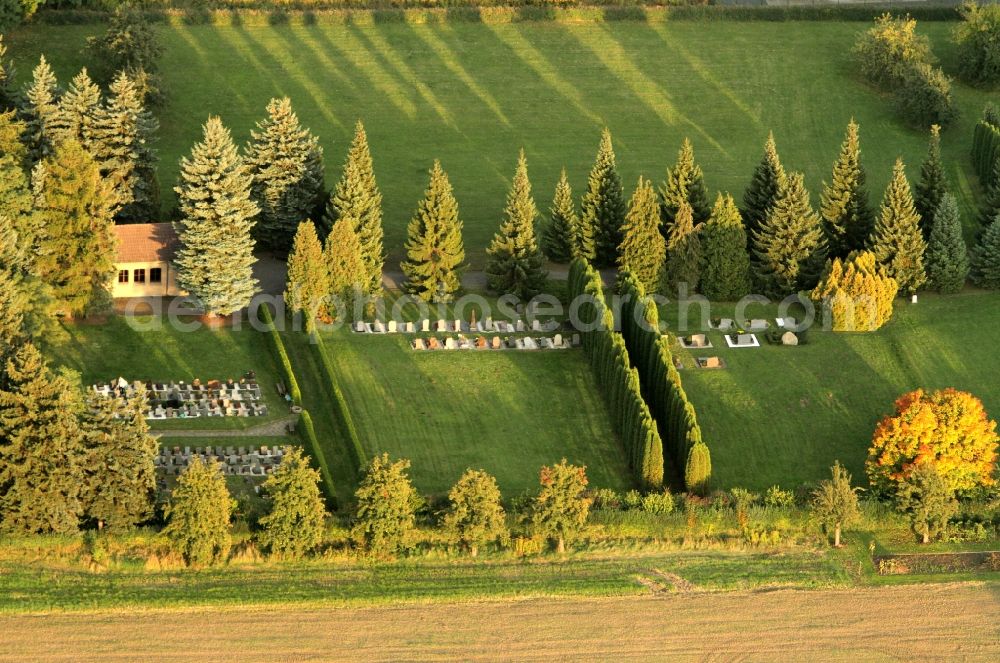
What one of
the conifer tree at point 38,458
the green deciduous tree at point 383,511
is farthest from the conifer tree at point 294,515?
the conifer tree at point 38,458

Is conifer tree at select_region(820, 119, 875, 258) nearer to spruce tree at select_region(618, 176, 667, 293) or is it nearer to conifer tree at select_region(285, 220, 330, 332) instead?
spruce tree at select_region(618, 176, 667, 293)

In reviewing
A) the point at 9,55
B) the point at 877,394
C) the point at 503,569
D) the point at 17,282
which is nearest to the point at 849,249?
the point at 877,394

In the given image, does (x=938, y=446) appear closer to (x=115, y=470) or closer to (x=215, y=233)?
(x=115, y=470)

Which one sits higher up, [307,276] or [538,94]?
[538,94]

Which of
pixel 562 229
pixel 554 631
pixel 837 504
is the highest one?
pixel 562 229

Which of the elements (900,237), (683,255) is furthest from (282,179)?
(900,237)

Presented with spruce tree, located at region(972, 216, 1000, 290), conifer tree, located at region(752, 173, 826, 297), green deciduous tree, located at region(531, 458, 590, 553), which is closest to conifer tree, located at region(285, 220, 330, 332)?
green deciduous tree, located at region(531, 458, 590, 553)

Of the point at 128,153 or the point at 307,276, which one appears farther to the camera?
the point at 128,153
